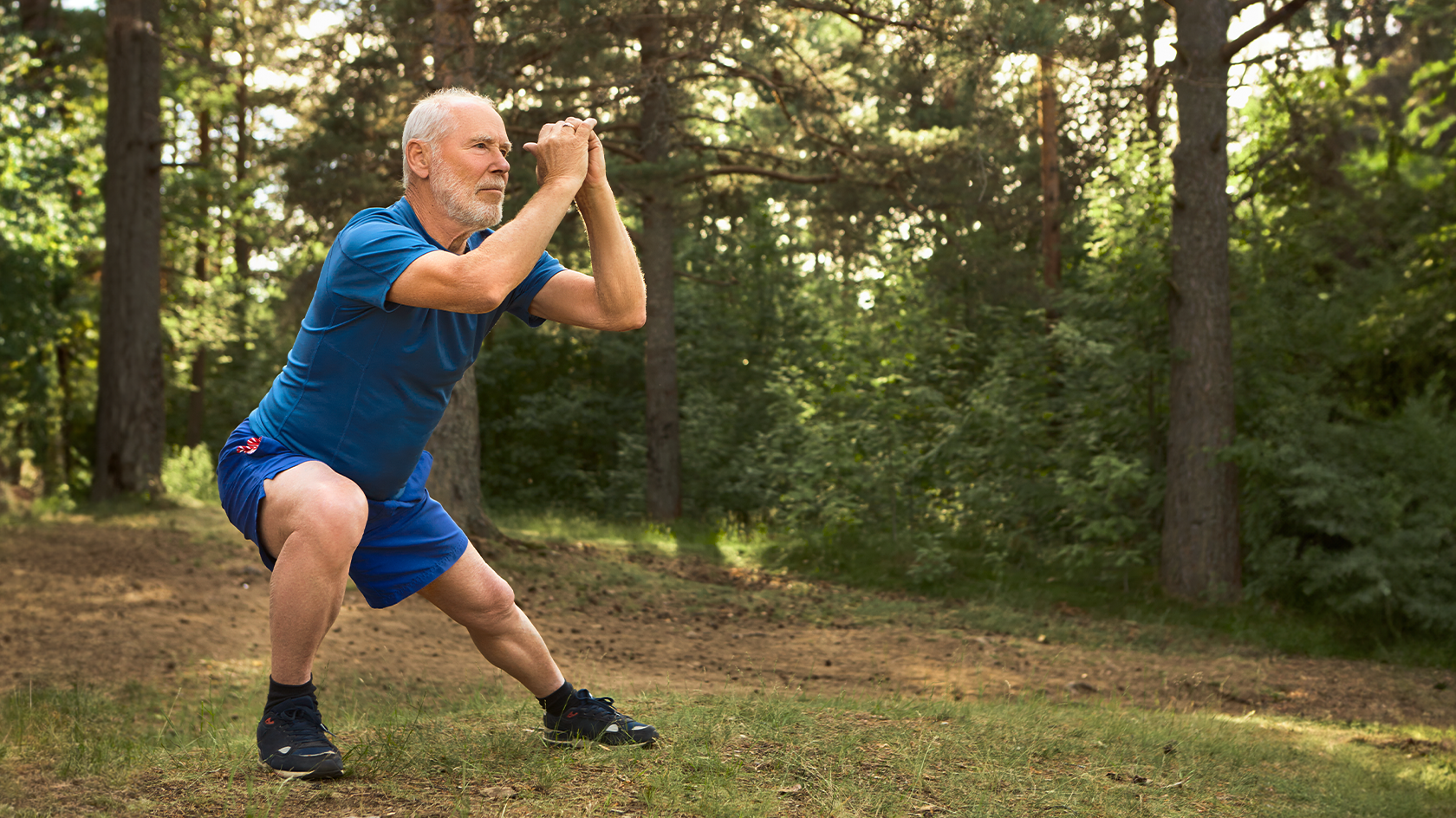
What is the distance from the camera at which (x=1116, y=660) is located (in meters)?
7.97

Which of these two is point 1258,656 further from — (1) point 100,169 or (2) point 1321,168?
(1) point 100,169

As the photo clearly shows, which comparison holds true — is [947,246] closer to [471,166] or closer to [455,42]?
[455,42]

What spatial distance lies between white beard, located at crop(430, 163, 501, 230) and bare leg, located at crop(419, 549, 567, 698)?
3.30 feet

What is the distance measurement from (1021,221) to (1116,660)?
411 inches

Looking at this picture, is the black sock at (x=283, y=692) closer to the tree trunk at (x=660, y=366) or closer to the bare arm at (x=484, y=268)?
the bare arm at (x=484, y=268)

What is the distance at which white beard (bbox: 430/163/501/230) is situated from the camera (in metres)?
2.97

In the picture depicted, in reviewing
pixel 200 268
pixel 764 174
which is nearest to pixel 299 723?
pixel 764 174

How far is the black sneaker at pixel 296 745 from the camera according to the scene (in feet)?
9.68

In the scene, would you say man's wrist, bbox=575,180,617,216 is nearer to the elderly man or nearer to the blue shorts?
the elderly man

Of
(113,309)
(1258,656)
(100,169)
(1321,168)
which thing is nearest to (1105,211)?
(1321,168)

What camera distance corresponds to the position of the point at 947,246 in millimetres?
15625

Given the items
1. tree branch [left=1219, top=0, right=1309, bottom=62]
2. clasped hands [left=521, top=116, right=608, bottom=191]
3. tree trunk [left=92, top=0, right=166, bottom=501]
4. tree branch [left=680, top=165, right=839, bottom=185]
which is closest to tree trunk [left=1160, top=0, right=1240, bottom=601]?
tree branch [left=1219, top=0, right=1309, bottom=62]

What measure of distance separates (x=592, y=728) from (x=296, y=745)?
0.89 meters

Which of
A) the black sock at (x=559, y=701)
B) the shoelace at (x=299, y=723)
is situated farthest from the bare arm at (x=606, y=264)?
the shoelace at (x=299, y=723)
